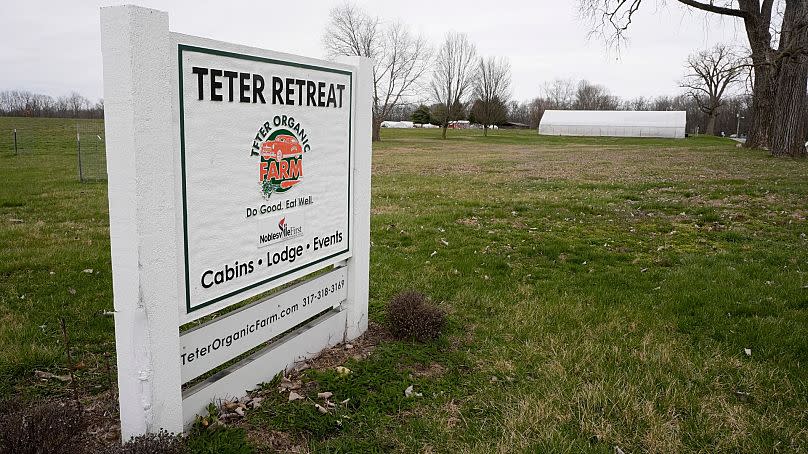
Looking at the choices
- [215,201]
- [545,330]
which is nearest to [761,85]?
[545,330]

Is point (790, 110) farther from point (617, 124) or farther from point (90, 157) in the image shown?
point (617, 124)

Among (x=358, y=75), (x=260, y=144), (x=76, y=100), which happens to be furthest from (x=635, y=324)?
(x=76, y=100)

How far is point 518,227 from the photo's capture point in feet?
31.3

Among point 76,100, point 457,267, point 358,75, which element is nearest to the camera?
point 358,75

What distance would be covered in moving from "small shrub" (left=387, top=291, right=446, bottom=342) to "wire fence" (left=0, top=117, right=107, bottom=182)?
14.0 metres

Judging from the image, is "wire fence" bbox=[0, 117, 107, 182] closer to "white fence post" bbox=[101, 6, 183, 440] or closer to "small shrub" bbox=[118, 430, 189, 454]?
"white fence post" bbox=[101, 6, 183, 440]

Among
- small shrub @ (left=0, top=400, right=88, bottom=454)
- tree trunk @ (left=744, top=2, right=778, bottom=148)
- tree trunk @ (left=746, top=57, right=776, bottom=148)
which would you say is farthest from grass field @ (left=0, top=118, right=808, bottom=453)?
tree trunk @ (left=746, top=57, right=776, bottom=148)

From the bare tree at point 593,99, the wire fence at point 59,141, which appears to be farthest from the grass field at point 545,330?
the bare tree at point 593,99

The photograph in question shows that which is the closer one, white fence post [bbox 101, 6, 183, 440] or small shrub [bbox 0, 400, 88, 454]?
small shrub [bbox 0, 400, 88, 454]

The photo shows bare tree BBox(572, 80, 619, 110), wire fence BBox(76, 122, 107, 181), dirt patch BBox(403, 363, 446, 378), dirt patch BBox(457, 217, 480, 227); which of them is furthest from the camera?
bare tree BBox(572, 80, 619, 110)

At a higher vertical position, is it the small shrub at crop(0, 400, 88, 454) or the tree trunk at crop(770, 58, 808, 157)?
the tree trunk at crop(770, 58, 808, 157)

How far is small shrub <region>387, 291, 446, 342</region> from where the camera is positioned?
4859mm

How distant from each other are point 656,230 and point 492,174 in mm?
10036

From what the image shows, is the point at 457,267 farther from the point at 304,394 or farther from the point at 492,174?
the point at 492,174
